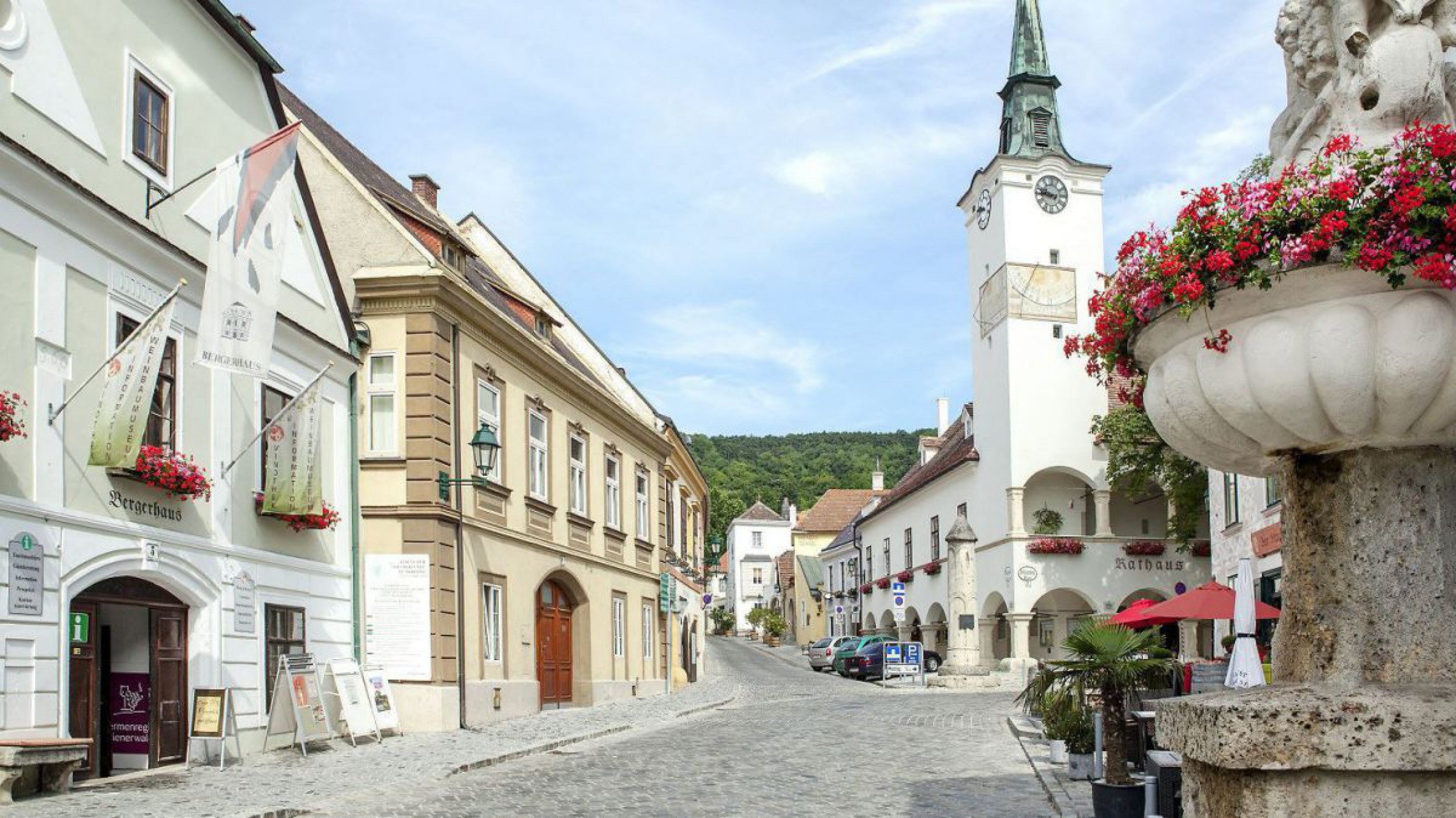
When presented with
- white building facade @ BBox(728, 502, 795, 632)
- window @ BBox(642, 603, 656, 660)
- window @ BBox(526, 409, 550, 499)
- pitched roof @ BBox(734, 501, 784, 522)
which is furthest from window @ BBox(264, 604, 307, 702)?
pitched roof @ BBox(734, 501, 784, 522)

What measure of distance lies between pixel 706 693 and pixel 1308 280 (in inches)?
1099

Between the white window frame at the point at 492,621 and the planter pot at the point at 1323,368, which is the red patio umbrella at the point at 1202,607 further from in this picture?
the planter pot at the point at 1323,368

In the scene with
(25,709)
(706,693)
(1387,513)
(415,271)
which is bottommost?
(706,693)

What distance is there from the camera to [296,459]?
633 inches

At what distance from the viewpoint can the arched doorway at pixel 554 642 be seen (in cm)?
2473

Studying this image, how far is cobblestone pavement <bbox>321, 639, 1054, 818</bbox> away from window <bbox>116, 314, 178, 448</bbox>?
4536mm

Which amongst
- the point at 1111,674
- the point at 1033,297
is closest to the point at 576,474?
the point at 1111,674

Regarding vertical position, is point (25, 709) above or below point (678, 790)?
above

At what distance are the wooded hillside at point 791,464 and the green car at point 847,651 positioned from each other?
6415cm

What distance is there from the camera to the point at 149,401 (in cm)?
1235

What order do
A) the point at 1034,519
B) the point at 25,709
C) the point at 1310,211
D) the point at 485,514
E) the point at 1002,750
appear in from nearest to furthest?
the point at 1310,211 < the point at 25,709 < the point at 1002,750 < the point at 485,514 < the point at 1034,519

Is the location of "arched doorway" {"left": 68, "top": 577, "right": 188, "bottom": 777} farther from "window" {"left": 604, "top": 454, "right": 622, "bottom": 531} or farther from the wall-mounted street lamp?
"window" {"left": 604, "top": 454, "right": 622, "bottom": 531}

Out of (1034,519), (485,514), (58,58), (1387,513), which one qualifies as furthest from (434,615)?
(1034,519)

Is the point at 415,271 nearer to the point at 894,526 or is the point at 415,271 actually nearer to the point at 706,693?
the point at 706,693
